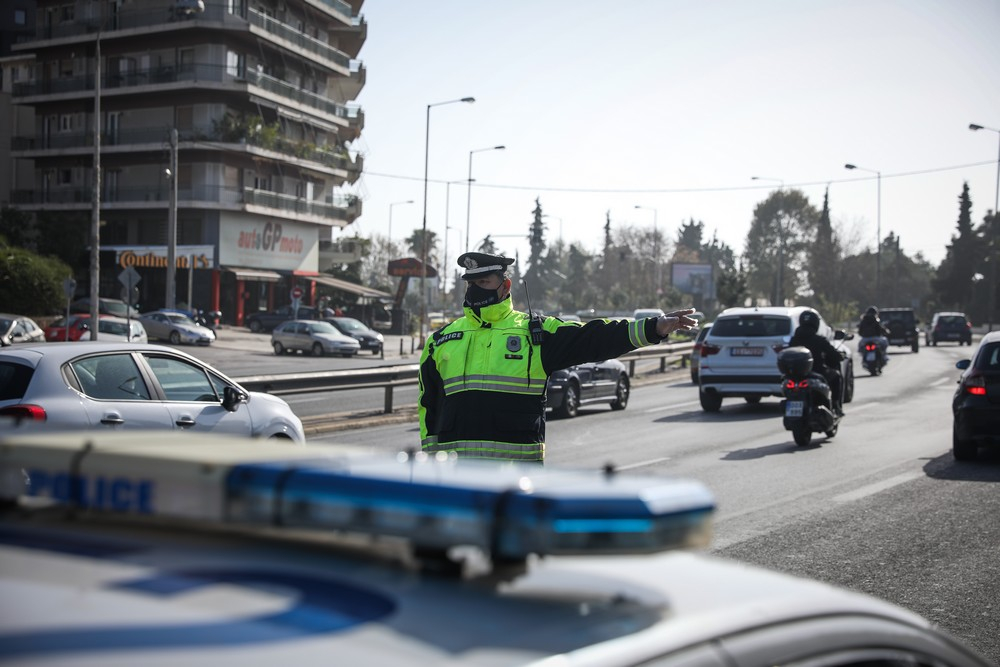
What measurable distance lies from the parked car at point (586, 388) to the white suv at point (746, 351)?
1.73 meters

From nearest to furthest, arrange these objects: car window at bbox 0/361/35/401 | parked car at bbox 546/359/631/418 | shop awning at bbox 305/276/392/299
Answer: car window at bbox 0/361/35/401
parked car at bbox 546/359/631/418
shop awning at bbox 305/276/392/299

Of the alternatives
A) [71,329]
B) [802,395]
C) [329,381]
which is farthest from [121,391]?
[71,329]

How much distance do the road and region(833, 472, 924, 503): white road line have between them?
0.01 meters

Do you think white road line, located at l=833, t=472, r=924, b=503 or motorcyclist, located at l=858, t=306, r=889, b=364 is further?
motorcyclist, located at l=858, t=306, r=889, b=364

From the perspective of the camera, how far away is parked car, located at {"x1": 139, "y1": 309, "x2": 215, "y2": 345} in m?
49.2

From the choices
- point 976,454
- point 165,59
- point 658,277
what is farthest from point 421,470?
point 658,277

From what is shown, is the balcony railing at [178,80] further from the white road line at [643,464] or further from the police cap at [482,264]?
the police cap at [482,264]

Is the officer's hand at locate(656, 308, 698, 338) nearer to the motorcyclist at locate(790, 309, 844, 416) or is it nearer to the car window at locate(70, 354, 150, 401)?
the car window at locate(70, 354, 150, 401)

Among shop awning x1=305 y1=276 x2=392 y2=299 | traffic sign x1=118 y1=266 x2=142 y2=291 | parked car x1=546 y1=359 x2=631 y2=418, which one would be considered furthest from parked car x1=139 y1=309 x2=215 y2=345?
parked car x1=546 y1=359 x2=631 y2=418

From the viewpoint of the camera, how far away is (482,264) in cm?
550

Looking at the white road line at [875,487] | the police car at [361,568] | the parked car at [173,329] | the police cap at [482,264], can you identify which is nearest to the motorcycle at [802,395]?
the white road line at [875,487]

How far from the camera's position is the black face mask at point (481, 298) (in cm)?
536

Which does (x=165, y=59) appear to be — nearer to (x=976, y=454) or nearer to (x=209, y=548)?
(x=976, y=454)

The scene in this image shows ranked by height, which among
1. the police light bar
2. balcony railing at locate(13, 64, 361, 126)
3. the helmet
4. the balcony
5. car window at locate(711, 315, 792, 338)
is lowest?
car window at locate(711, 315, 792, 338)
